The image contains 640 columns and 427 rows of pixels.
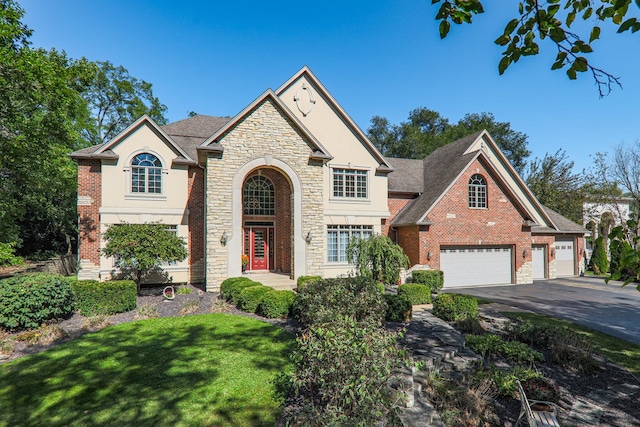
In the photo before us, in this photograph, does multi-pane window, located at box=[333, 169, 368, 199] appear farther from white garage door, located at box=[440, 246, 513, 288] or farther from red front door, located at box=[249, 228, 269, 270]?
white garage door, located at box=[440, 246, 513, 288]

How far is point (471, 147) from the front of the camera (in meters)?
20.5

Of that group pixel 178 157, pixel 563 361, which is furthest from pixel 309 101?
pixel 563 361

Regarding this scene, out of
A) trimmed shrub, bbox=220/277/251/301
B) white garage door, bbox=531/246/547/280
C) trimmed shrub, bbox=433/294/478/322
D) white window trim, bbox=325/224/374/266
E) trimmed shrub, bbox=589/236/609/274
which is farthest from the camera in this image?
trimmed shrub, bbox=589/236/609/274

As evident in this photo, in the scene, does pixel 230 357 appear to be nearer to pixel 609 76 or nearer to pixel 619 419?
pixel 619 419

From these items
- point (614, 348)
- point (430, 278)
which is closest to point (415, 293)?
point (430, 278)

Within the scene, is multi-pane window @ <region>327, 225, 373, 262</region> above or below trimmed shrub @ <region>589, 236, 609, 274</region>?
above

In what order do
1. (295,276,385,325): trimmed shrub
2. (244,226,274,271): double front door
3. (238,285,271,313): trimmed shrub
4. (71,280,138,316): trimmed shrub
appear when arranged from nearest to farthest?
(295,276,385,325): trimmed shrub < (71,280,138,316): trimmed shrub < (238,285,271,313): trimmed shrub < (244,226,274,271): double front door

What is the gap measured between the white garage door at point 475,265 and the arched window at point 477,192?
8.38 ft

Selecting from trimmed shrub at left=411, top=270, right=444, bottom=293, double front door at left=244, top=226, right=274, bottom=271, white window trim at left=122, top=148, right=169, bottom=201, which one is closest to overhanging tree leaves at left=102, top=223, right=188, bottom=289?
white window trim at left=122, top=148, right=169, bottom=201

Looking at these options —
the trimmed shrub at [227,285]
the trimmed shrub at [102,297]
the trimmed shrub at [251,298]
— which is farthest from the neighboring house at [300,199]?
the trimmed shrub at [102,297]

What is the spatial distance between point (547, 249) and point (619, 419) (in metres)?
18.5

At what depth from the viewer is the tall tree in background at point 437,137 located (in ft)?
147

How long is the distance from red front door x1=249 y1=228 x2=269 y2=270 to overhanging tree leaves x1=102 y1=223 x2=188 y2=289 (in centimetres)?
405

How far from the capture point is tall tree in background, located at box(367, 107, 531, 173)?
44.8 m
